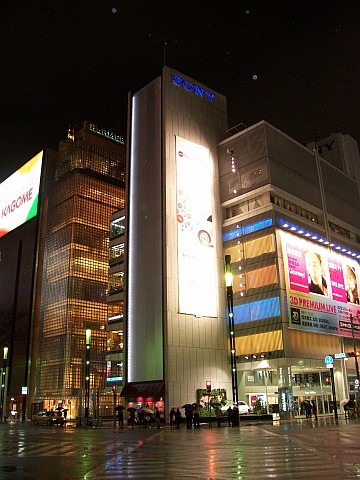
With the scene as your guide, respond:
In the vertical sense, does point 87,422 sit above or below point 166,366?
below

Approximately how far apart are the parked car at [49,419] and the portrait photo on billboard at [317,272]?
99.9 ft

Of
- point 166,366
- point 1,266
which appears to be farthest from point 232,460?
point 1,266

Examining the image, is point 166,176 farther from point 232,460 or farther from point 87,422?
point 232,460

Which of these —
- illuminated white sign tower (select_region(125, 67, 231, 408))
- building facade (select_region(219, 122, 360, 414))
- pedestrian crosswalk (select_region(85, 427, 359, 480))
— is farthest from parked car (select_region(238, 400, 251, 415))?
pedestrian crosswalk (select_region(85, 427, 359, 480))

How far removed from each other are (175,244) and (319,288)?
17.7 meters

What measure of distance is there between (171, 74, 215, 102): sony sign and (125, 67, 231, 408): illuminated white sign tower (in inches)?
5.5

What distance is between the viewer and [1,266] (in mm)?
89000

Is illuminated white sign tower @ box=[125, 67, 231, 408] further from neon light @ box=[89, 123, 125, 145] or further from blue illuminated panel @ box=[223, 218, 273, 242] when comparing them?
neon light @ box=[89, 123, 125, 145]

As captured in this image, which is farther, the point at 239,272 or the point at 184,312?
the point at 239,272

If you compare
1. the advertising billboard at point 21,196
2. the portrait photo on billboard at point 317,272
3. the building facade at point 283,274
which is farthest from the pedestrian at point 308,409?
the advertising billboard at point 21,196

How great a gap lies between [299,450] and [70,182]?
69.7 meters

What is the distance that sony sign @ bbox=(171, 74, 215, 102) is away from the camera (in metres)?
58.2

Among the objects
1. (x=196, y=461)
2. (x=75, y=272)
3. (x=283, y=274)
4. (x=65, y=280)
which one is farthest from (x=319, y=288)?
(x=196, y=461)

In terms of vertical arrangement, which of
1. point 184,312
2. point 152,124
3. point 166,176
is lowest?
point 184,312
